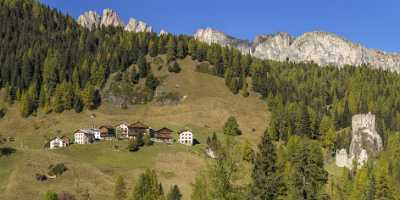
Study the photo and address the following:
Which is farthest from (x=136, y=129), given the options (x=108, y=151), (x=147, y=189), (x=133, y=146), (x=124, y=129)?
(x=147, y=189)

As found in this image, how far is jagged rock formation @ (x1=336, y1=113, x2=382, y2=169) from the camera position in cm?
16100

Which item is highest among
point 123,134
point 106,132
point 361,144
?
point 106,132

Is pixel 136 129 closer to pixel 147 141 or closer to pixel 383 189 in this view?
pixel 147 141

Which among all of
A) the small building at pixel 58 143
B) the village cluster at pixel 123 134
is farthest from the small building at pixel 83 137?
the small building at pixel 58 143

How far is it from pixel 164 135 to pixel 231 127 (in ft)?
75.5

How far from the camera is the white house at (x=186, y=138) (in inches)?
6068

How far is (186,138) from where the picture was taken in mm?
154875

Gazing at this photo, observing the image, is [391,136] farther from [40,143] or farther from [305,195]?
[305,195]

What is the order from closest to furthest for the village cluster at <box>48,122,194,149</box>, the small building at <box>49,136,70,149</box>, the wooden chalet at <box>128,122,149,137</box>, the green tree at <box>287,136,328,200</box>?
the green tree at <box>287,136,328,200</box> < the small building at <box>49,136,70,149</box> < the village cluster at <box>48,122,194,149</box> < the wooden chalet at <box>128,122,149,137</box>

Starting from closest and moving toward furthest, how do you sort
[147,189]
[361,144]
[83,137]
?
[147,189]
[83,137]
[361,144]

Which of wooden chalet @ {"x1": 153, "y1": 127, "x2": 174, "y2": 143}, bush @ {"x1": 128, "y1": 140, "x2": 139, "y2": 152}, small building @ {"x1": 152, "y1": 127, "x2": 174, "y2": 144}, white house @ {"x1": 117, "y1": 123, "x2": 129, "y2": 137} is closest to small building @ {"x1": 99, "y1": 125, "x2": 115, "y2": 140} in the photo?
white house @ {"x1": 117, "y1": 123, "x2": 129, "y2": 137}

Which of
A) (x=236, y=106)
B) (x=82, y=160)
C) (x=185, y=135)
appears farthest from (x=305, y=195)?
(x=236, y=106)

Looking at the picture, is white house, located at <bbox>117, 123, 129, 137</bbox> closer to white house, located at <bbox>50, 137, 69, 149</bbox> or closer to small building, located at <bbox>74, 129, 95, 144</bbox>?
small building, located at <bbox>74, 129, 95, 144</bbox>

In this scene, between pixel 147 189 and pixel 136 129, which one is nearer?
pixel 147 189
